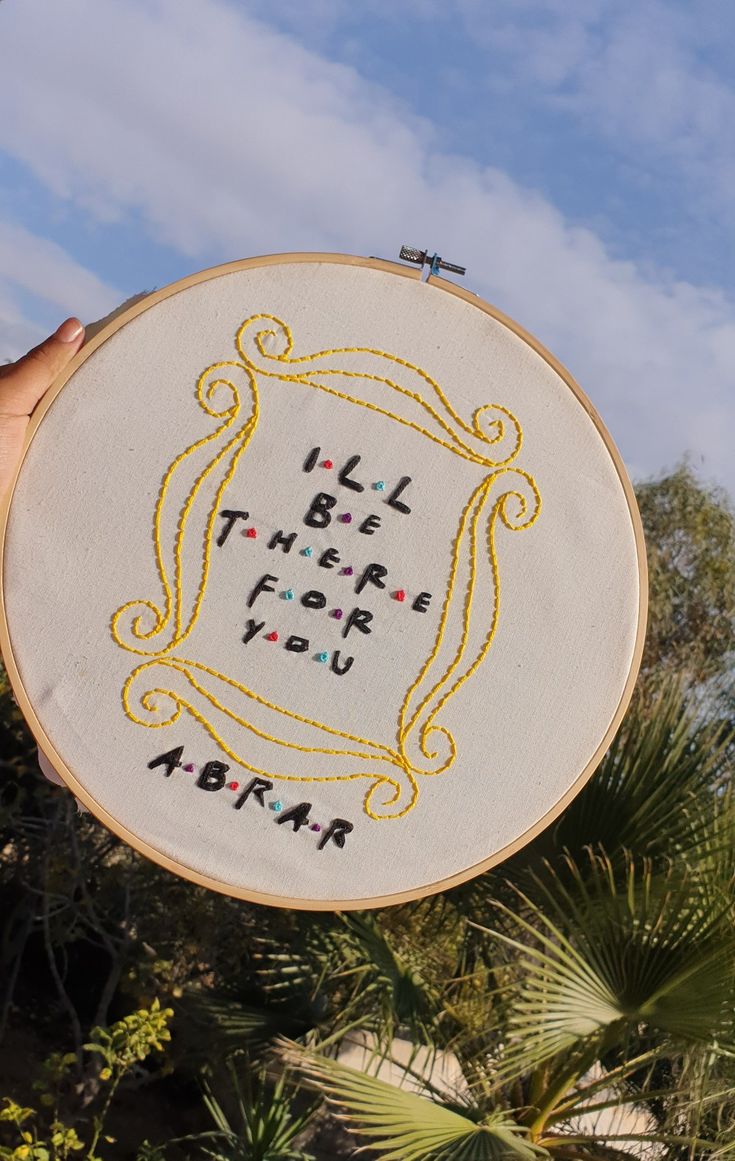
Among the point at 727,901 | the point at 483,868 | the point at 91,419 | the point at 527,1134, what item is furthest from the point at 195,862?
the point at 527,1134

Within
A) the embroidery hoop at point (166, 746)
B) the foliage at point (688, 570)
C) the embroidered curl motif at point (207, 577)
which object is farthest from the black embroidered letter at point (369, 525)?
the foliage at point (688, 570)

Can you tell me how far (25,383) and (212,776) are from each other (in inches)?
27.9

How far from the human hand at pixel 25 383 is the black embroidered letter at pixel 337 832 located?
0.76 metres

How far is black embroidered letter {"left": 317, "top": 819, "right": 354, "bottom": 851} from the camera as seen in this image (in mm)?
1686

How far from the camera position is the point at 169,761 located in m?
1.67

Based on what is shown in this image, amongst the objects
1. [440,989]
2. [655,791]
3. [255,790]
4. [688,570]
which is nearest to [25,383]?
[255,790]

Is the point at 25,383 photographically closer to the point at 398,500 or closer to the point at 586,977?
the point at 398,500

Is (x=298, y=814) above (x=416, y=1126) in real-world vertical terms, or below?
above

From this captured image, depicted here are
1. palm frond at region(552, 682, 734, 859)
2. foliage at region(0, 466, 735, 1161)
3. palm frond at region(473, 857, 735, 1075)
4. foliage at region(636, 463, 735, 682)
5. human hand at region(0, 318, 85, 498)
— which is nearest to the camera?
human hand at region(0, 318, 85, 498)

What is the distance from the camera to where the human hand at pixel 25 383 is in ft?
5.35

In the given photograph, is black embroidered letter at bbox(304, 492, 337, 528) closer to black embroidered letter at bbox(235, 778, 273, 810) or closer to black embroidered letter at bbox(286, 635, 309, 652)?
black embroidered letter at bbox(286, 635, 309, 652)

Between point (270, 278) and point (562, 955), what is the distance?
1719 millimetres

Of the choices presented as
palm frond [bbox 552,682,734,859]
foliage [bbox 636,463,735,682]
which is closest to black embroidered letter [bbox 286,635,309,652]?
palm frond [bbox 552,682,734,859]

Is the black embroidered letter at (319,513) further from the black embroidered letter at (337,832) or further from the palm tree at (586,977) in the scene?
the palm tree at (586,977)
